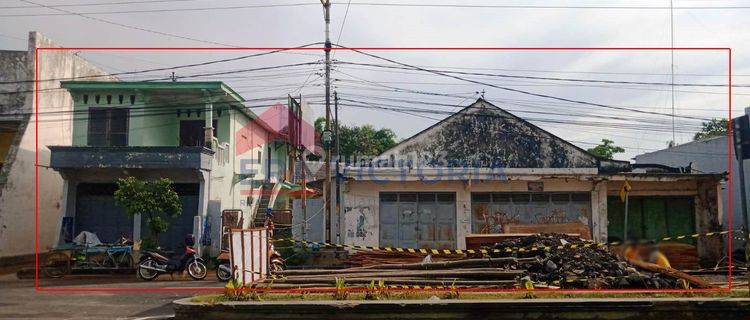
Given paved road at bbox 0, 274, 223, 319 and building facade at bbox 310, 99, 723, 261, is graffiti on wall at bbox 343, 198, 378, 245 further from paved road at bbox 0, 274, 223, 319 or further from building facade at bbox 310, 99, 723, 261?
paved road at bbox 0, 274, 223, 319

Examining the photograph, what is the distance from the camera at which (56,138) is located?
24.1 metres

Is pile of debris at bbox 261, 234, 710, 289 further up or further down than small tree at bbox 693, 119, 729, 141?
further down

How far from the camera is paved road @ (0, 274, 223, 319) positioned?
10234 mm

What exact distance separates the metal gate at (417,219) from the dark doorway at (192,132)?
25.2ft

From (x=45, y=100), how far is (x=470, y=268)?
20310 millimetres

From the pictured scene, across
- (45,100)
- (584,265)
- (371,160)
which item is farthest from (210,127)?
(584,265)

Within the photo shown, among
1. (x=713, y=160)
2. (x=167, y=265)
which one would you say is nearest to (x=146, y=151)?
(x=167, y=265)

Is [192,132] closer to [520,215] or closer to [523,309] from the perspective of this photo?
[520,215]

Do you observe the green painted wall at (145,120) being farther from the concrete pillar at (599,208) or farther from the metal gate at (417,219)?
the concrete pillar at (599,208)

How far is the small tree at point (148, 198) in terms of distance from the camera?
18109mm

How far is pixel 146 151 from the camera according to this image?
19859mm

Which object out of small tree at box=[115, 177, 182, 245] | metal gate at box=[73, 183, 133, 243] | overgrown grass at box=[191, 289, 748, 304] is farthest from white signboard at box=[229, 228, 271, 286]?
metal gate at box=[73, 183, 133, 243]

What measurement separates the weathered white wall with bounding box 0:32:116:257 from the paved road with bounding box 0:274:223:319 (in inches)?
199

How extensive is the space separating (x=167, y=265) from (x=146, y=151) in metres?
5.10
